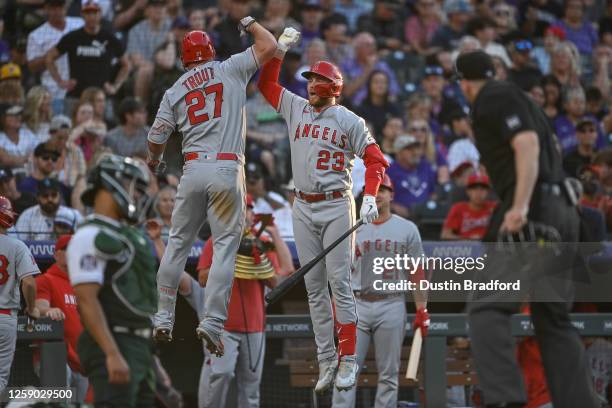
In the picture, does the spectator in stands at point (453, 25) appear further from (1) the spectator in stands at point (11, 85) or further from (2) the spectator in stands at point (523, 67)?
(1) the spectator in stands at point (11, 85)

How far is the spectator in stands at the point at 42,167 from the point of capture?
39.5ft

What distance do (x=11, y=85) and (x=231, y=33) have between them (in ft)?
9.71

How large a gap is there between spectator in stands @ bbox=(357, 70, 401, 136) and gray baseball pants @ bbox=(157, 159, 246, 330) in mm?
5792

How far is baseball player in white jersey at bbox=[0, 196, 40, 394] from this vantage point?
380 inches

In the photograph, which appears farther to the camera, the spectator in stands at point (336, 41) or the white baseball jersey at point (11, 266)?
the spectator in stands at point (336, 41)

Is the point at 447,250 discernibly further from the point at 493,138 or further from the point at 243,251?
the point at 493,138

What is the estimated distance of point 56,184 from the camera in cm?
1155

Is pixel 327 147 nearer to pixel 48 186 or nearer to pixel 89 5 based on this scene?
pixel 48 186

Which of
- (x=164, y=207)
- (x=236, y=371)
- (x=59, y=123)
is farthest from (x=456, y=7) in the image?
(x=236, y=371)

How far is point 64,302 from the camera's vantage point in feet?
34.0

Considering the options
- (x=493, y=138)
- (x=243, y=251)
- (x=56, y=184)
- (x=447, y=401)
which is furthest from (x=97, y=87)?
(x=493, y=138)

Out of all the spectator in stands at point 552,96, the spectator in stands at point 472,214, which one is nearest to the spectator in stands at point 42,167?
the spectator in stands at point 472,214

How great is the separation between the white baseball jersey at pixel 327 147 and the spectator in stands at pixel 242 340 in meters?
1.72

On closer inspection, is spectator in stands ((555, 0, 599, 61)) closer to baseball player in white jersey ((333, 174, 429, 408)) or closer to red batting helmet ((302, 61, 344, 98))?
baseball player in white jersey ((333, 174, 429, 408))
